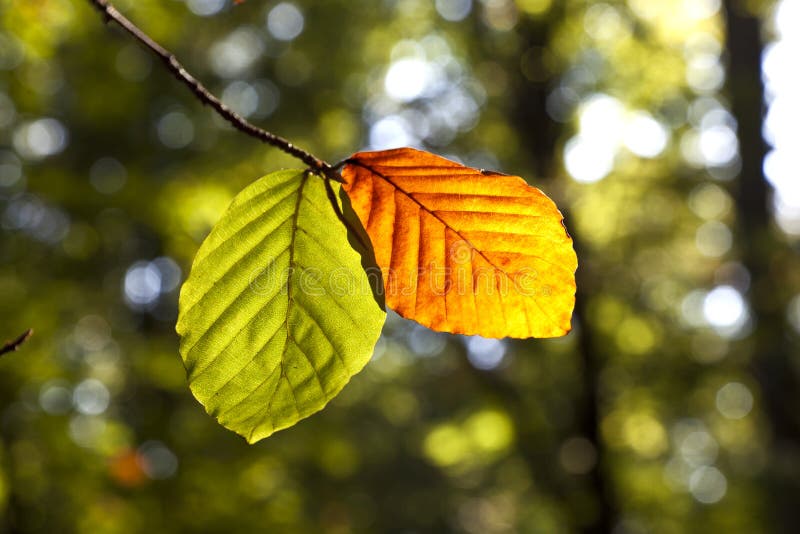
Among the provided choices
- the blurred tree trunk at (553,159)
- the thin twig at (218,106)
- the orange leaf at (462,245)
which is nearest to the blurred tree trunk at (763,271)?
the blurred tree trunk at (553,159)

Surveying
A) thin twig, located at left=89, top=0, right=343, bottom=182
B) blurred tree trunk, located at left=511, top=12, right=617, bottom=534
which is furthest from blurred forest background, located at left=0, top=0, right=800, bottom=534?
thin twig, located at left=89, top=0, right=343, bottom=182

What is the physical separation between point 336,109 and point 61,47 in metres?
2.15

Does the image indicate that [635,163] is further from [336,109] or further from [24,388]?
[24,388]

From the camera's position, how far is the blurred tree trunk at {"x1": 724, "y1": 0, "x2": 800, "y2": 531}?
466 centimetres

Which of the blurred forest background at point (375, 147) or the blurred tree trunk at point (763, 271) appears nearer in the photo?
the blurred forest background at point (375, 147)

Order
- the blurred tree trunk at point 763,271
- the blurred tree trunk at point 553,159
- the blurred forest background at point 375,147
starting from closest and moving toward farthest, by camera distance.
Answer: the blurred forest background at point 375,147 < the blurred tree trunk at point 553,159 < the blurred tree trunk at point 763,271

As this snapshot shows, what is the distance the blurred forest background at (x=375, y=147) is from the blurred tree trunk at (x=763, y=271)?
25mm

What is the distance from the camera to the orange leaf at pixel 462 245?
444 mm

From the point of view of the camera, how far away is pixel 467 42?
5434mm

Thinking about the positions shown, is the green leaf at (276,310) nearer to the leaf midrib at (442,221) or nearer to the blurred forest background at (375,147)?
the leaf midrib at (442,221)

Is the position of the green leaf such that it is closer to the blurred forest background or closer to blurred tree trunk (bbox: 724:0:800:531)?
the blurred forest background

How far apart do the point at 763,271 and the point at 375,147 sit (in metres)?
3.12

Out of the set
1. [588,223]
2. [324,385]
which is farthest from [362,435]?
[324,385]

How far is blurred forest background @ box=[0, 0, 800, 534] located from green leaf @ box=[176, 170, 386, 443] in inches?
109
